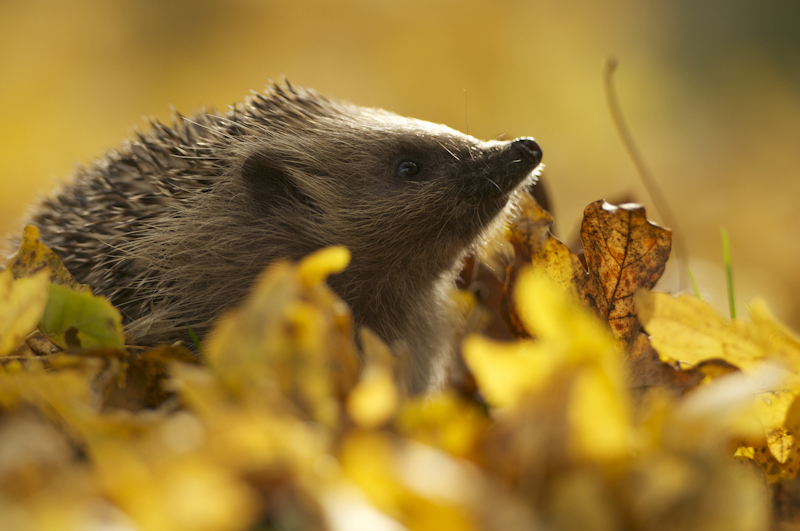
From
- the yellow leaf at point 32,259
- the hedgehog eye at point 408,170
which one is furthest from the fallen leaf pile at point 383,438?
the hedgehog eye at point 408,170

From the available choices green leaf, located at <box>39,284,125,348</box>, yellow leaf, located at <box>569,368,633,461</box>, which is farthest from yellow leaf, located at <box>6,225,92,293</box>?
yellow leaf, located at <box>569,368,633,461</box>

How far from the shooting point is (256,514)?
53 centimetres

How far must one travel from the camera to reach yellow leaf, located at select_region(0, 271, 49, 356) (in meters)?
0.79

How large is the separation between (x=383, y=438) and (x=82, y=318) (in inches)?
21.5

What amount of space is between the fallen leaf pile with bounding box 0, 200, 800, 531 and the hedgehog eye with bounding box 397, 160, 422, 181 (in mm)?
1137

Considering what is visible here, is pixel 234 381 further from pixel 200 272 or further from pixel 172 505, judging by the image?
pixel 200 272

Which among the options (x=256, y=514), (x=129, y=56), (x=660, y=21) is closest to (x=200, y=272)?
(x=256, y=514)

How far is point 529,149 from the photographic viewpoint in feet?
5.88

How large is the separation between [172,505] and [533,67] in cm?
730

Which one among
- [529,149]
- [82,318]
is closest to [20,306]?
[82,318]

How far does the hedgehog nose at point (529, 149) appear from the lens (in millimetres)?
1788

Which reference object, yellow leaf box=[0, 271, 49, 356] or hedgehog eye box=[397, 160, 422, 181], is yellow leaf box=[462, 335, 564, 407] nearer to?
yellow leaf box=[0, 271, 49, 356]

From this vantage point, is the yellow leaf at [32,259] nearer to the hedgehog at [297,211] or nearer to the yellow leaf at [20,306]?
the yellow leaf at [20,306]

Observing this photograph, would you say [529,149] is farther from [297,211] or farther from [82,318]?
[82,318]
